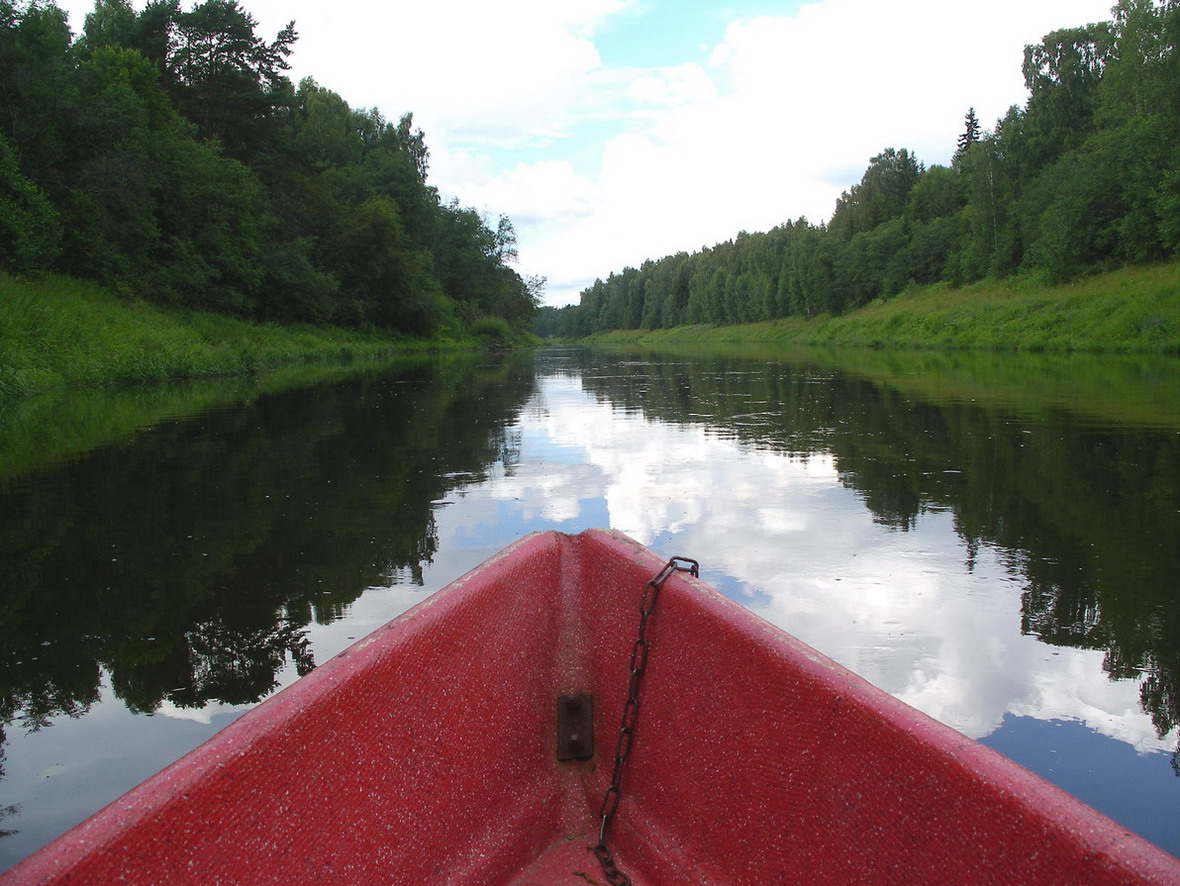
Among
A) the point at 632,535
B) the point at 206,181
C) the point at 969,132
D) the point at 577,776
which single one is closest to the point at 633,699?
the point at 577,776

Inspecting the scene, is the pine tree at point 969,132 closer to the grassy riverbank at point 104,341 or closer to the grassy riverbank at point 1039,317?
the grassy riverbank at point 1039,317

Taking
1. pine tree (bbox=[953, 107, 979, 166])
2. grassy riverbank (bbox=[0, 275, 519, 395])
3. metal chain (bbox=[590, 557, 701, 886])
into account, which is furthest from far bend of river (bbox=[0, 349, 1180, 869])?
pine tree (bbox=[953, 107, 979, 166])

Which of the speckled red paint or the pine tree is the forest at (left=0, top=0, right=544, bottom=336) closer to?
the speckled red paint

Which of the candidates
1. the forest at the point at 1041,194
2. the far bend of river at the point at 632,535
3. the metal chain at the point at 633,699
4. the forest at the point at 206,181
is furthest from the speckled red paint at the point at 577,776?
the forest at the point at 1041,194

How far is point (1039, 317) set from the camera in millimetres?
31438

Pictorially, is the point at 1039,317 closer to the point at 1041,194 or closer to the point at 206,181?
the point at 1041,194

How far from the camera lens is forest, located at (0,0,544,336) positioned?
2256cm

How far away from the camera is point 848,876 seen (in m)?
1.87

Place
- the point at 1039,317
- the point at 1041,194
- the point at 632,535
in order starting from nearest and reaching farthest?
the point at 632,535 < the point at 1039,317 < the point at 1041,194

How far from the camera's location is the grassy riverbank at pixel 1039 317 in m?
25.3

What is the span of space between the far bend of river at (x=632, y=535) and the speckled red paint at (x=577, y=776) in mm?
1161

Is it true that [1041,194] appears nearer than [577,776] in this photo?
No

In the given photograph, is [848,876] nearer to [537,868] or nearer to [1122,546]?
[537,868]

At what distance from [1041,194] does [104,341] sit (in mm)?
42051
